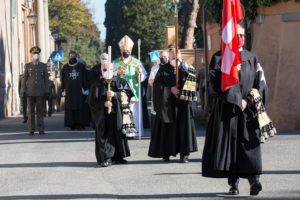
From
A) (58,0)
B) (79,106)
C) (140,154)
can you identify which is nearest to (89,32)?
(58,0)

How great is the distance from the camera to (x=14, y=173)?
11.5 meters

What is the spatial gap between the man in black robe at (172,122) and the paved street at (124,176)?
219 millimetres

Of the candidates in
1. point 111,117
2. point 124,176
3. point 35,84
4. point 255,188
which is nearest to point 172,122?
point 111,117

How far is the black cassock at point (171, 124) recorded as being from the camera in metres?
12.4

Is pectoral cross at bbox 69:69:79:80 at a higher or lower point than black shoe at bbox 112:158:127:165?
higher

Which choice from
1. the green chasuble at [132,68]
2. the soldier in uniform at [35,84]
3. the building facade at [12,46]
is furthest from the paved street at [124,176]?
the building facade at [12,46]

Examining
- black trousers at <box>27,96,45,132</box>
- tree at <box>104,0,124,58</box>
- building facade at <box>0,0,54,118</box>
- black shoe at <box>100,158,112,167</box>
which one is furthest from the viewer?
tree at <box>104,0,124,58</box>

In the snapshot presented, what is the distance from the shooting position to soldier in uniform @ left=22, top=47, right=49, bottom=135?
19.0 m

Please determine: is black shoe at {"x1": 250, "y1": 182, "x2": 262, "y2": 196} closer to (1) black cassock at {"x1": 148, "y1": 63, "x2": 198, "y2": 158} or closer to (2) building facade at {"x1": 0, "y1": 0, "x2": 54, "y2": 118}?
(1) black cassock at {"x1": 148, "y1": 63, "x2": 198, "y2": 158}

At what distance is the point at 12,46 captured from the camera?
34000 mm

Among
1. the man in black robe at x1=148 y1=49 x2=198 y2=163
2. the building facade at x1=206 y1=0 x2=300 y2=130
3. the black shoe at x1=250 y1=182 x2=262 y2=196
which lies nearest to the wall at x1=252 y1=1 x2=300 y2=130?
the building facade at x1=206 y1=0 x2=300 y2=130

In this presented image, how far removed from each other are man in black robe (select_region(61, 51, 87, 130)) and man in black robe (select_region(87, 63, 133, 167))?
9150mm

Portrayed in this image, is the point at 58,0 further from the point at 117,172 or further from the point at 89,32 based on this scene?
the point at 117,172

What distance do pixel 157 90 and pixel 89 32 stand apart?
5312 centimetres
